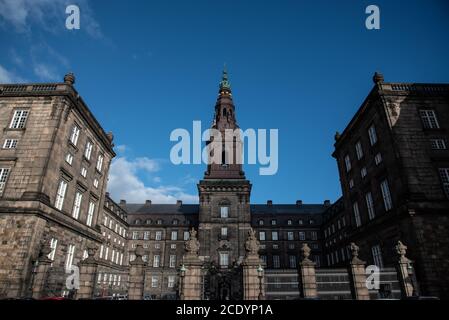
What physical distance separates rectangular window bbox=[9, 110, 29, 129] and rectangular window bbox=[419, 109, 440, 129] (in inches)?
1444

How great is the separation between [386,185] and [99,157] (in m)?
32.1

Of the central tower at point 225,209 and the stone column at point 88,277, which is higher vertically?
the central tower at point 225,209

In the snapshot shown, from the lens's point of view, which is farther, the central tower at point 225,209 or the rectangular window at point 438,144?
the central tower at point 225,209

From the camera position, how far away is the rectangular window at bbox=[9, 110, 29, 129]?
25.1 m

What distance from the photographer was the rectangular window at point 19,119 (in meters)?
25.1

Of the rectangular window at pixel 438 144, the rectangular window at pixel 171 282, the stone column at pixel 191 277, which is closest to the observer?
the stone column at pixel 191 277

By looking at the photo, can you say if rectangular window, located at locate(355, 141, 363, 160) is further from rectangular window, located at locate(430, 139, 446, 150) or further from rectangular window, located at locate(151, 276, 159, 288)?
rectangular window, located at locate(151, 276, 159, 288)

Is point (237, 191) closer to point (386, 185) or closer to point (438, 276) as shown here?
point (386, 185)

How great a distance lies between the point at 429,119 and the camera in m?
25.3

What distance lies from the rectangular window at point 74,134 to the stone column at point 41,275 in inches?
438

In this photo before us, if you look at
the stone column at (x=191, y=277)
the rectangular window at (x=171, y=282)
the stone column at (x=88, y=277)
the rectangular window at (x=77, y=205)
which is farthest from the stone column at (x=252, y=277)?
the rectangular window at (x=171, y=282)

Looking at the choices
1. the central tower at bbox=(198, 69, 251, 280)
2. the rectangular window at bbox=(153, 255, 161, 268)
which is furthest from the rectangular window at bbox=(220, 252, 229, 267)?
the rectangular window at bbox=(153, 255, 161, 268)

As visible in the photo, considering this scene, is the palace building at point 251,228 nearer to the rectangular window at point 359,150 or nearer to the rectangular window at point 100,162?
the rectangular window at point 359,150

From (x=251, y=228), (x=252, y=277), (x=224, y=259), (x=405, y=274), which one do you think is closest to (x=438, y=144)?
(x=405, y=274)
